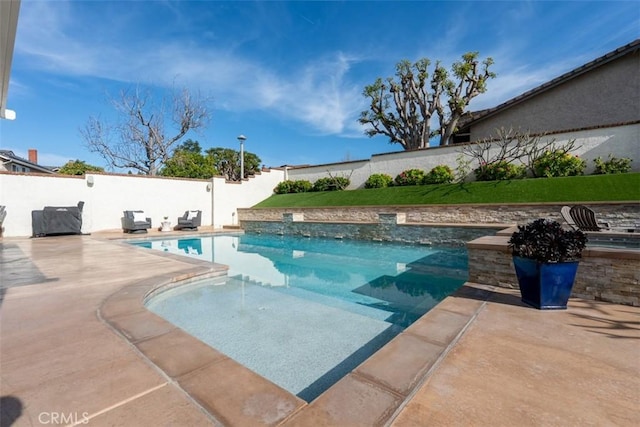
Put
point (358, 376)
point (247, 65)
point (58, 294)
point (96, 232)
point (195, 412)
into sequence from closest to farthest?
point (195, 412) → point (358, 376) → point (58, 294) → point (96, 232) → point (247, 65)

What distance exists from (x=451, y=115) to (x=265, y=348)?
17.7m

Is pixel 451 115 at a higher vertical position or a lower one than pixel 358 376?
higher

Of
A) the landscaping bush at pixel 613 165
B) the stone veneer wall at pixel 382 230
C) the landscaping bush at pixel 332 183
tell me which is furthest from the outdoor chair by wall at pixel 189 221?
the landscaping bush at pixel 613 165

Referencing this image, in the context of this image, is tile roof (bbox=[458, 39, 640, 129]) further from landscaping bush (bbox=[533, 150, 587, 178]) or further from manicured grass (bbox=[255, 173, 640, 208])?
manicured grass (bbox=[255, 173, 640, 208])

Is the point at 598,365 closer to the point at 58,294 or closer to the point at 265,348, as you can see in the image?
the point at 265,348

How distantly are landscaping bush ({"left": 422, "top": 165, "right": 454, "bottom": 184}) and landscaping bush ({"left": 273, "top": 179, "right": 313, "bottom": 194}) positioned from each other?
7.10 metres

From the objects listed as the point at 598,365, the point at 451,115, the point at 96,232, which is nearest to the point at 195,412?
the point at 598,365

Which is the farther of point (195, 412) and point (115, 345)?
point (115, 345)

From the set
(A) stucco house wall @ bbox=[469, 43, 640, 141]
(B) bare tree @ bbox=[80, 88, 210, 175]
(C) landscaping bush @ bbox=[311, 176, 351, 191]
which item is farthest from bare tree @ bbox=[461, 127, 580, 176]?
(B) bare tree @ bbox=[80, 88, 210, 175]

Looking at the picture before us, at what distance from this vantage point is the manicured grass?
810 cm

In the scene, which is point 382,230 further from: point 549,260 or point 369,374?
point 369,374

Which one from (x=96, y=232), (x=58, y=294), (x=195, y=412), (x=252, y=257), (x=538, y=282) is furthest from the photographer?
(x=96, y=232)

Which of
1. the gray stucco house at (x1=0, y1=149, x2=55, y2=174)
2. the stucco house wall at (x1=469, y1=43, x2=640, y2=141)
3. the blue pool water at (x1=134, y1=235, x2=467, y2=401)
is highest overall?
the stucco house wall at (x1=469, y1=43, x2=640, y2=141)

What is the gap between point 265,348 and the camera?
9.52 feet
